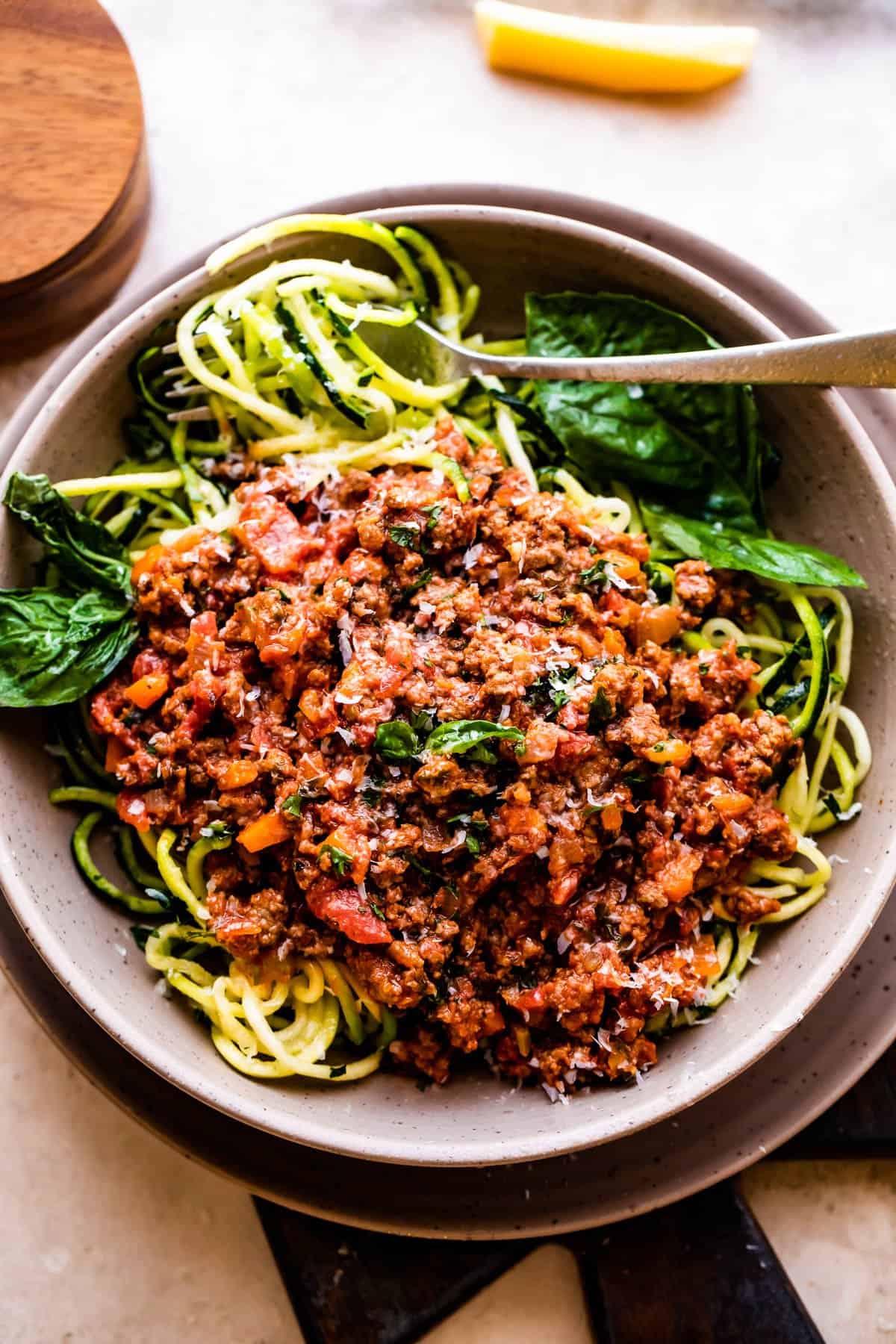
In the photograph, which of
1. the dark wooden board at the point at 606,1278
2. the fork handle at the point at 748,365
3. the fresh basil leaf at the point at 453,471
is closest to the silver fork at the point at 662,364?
the fork handle at the point at 748,365

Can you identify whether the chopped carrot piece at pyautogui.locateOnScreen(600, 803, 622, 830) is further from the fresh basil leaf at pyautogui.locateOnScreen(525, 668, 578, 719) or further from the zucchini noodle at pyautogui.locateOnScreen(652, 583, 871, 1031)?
the zucchini noodle at pyautogui.locateOnScreen(652, 583, 871, 1031)

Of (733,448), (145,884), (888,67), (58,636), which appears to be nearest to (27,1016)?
(145,884)

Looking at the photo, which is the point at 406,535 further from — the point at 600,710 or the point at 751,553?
the point at 751,553

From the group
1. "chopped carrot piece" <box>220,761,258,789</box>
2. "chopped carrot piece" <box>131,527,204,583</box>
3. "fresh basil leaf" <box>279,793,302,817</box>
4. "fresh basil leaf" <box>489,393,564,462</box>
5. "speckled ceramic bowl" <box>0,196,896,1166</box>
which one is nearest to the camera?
"speckled ceramic bowl" <box>0,196,896,1166</box>

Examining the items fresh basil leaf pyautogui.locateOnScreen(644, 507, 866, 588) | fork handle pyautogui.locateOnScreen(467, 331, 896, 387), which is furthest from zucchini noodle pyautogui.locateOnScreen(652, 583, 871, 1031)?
fork handle pyautogui.locateOnScreen(467, 331, 896, 387)

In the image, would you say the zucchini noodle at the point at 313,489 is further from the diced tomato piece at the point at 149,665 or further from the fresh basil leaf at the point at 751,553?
the diced tomato piece at the point at 149,665
